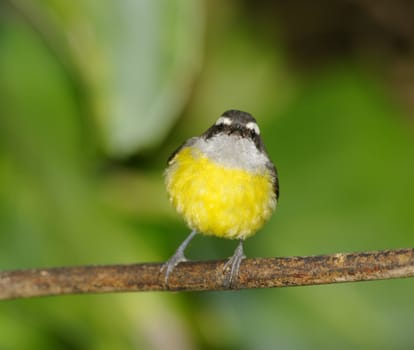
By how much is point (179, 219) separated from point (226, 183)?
0.66 m

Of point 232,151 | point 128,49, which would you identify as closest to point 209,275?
point 128,49

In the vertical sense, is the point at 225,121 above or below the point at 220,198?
above

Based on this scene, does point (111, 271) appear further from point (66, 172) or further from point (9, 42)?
point (9, 42)

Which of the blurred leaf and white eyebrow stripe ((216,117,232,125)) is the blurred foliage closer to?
white eyebrow stripe ((216,117,232,125))

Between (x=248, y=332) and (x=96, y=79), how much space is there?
3.94 ft

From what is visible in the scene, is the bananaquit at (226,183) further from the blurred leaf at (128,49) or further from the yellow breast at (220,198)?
the blurred leaf at (128,49)

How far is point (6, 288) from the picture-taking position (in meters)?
1.65

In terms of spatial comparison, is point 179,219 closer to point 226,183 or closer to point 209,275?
point 226,183

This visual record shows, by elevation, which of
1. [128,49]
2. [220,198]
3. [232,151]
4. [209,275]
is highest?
[232,151]

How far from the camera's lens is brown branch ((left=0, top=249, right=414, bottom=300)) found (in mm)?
1332

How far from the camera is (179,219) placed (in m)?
2.64

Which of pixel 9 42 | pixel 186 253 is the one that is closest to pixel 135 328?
pixel 186 253

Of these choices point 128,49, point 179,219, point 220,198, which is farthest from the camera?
point 179,219

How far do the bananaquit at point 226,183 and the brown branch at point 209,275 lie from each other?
35 centimetres
